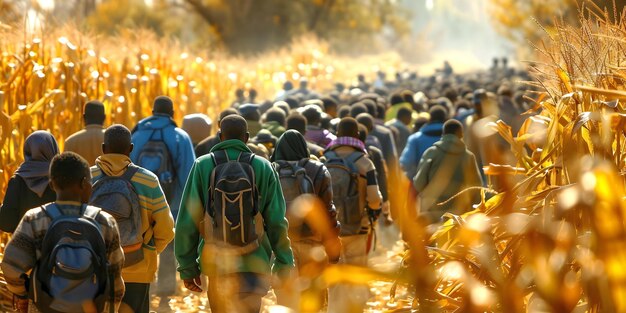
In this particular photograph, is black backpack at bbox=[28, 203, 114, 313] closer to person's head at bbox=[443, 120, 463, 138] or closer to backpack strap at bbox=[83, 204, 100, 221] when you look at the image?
backpack strap at bbox=[83, 204, 100, 221]

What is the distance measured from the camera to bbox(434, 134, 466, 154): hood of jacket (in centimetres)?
1038

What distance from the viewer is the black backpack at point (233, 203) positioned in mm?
6355

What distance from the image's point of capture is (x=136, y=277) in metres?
6.92

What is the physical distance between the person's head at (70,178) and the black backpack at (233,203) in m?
1.23

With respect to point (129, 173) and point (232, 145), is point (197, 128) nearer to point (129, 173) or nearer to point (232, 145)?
point (129, 173)

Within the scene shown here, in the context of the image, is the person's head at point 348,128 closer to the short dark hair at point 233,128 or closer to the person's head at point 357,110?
the short dark hair at point 233,128

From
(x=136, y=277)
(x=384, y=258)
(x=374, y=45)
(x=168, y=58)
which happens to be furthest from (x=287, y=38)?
(x=136, y=277)

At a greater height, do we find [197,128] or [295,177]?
[295,177]

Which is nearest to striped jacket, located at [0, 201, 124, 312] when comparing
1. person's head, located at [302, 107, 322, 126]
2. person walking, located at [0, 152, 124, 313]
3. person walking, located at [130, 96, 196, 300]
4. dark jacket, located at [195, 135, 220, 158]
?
person walking, located at [0, 152, 124, 313]

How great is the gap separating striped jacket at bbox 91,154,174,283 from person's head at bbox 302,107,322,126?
4.28 meters

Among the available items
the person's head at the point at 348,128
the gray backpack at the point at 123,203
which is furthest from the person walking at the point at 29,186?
the person's head at the point at 348,128

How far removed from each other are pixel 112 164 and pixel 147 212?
0.35 meters

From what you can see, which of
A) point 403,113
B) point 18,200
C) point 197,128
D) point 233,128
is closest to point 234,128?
point 233,128

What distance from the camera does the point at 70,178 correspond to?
5.20 metres
